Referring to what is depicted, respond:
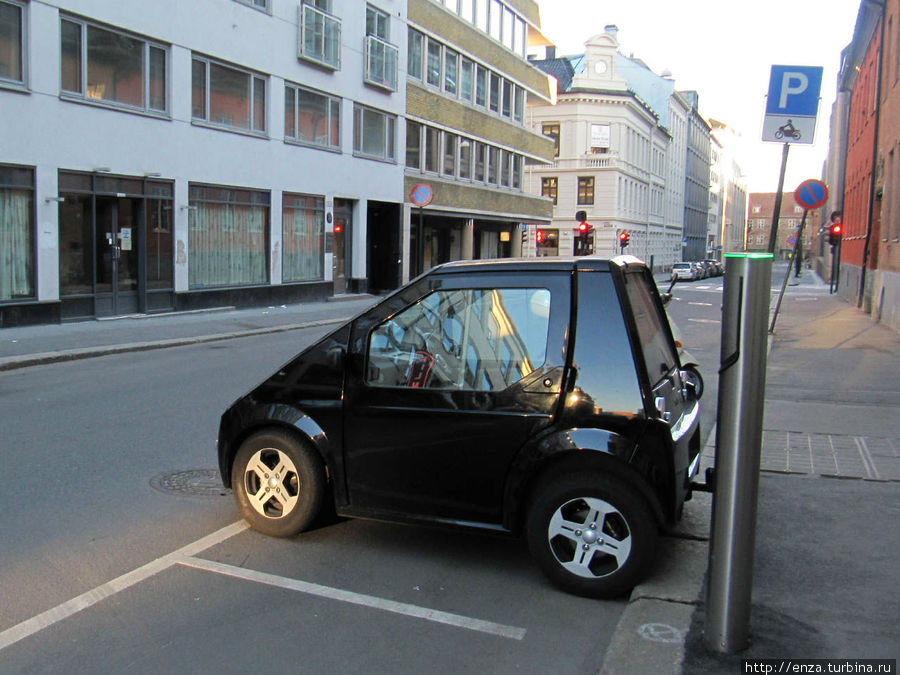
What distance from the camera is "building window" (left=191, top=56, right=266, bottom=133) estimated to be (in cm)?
2009

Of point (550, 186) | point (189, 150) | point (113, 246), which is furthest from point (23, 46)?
point (550, 186)

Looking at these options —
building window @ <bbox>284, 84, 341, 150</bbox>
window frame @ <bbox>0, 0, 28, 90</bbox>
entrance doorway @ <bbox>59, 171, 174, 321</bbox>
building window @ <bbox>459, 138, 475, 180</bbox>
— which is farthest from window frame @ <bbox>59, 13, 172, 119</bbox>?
building window @ <bbox>459, 138, 475, 180</bbox>

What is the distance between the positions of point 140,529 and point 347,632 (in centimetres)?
192

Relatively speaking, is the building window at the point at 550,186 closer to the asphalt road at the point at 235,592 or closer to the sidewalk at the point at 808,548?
the sidewalk at the point at 808,548

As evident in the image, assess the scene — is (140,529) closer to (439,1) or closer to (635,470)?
(635,470)

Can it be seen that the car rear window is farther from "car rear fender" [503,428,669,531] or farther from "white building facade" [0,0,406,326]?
"white building facade" [0,0,406,326]

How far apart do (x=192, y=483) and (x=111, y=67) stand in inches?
561

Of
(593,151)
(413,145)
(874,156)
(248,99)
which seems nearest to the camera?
(248,99)

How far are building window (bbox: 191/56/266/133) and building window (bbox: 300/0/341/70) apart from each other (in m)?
→ 2.09

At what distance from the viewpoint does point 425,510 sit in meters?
4.58

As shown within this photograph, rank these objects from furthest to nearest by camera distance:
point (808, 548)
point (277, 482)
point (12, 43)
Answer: point (12, 43)
point (277, 482)
point (808, 548)

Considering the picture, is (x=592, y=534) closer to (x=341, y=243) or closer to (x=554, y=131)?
(x=341, y=243)

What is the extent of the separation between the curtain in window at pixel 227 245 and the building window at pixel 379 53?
697cm

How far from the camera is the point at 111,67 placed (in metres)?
17.6
